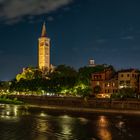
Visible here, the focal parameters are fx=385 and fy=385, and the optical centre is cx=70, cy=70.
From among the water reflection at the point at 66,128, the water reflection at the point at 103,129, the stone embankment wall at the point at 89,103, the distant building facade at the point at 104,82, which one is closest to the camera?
the water reflection at the point at 103,129

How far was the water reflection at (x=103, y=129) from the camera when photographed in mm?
45441

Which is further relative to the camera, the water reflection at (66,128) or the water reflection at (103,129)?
the water reflection at (66,128)

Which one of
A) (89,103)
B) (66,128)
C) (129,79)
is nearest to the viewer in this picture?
(66,128)

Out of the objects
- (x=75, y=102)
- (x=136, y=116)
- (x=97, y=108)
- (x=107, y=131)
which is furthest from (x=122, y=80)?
(x=107, y=131)

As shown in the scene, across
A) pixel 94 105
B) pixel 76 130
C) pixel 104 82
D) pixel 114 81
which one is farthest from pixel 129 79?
pixel 76 130

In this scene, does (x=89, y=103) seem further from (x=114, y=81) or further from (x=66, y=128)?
(x=66, y=128)

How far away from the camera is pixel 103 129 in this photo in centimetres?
5172

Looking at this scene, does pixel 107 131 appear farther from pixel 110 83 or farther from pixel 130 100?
pixel 110 83

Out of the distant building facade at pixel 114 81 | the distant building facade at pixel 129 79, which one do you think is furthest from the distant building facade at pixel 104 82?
the distant building facade at pixel 129 79

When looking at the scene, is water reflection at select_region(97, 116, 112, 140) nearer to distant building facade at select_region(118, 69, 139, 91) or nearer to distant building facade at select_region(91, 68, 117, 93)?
distant building facade at select_region(118, 69, 139, 91)

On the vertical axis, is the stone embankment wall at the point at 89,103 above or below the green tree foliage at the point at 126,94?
below

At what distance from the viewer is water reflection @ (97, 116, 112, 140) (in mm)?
45441

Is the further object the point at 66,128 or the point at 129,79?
the point at 129,79

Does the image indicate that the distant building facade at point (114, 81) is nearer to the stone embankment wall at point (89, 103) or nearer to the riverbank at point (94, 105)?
the stone embankment wall at point (89, 103)
